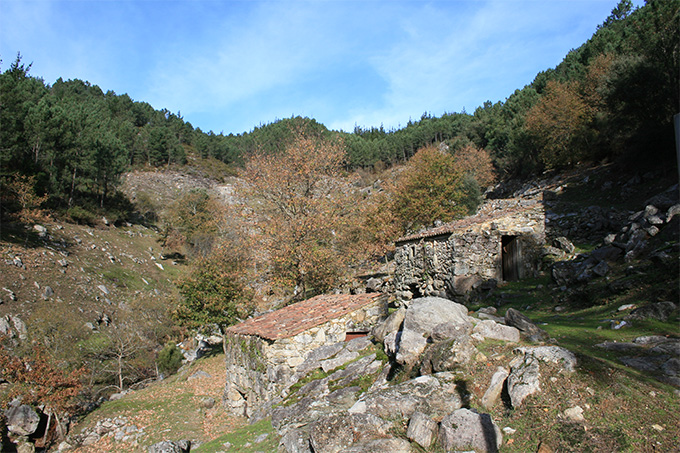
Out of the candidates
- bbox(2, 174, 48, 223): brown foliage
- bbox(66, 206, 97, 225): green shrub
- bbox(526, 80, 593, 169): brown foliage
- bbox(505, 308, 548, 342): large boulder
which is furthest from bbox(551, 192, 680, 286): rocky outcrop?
bbox(66, 206, 97, 225): green shrub

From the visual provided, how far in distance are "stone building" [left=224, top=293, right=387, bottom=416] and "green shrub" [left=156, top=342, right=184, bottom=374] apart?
11255 millimetres

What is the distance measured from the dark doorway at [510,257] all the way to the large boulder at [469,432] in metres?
12.2

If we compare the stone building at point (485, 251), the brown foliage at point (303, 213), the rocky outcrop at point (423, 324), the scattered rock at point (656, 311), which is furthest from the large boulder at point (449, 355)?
the brown foliage at point (303, 213)

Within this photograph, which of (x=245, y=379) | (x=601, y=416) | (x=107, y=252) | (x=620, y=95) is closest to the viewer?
→ (x=601, y=416)

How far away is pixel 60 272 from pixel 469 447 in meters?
30.1

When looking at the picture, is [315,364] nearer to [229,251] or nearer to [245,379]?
[245,379]

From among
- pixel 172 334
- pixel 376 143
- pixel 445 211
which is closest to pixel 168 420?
pixel 172 334

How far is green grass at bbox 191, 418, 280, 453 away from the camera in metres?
6.78

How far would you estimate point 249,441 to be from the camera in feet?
24.0

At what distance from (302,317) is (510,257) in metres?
9.48

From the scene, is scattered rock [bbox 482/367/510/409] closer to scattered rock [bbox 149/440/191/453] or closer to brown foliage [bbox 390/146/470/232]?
scattered rock [bbox 149/440/191/453]

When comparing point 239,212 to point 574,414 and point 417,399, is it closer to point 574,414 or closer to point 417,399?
point 417,399

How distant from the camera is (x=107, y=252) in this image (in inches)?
1321

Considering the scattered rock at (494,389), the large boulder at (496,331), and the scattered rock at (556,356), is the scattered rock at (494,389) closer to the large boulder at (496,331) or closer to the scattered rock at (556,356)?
the scattered rock at (556,356)
